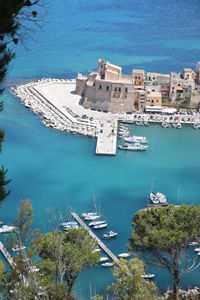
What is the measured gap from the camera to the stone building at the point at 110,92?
95.3ft

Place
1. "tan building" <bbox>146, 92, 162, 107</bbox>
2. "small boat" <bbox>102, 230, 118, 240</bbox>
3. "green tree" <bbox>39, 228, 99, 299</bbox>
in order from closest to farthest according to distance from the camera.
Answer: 1. "green tree" <bbox>39, 228, 99, 299</bbox>
2. "small boat" <bbox>102, 230, 118, 240</bbox>
3. "tan building" <bbox>146, 92, 162, 107</bbox>

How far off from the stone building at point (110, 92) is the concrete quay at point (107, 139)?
1.75 metres

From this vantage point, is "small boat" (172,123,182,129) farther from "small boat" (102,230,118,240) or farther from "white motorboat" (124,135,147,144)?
"small boat" (102,230,118,240)

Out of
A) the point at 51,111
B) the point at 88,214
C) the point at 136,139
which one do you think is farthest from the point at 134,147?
the point at 88,214

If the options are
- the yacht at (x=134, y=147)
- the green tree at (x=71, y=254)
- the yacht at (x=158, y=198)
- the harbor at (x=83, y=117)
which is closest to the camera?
the green tree at (x=71, y=254)

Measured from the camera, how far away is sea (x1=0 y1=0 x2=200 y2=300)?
738 inches

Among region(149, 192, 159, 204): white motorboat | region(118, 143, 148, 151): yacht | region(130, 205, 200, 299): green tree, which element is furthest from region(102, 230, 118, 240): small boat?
region(118, 143, 148, 151): yacht

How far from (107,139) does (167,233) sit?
13083 millimetres

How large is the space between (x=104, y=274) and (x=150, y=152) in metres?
10.2

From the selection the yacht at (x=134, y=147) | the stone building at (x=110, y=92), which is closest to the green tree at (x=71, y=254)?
the yacht at (x=134, y=147)

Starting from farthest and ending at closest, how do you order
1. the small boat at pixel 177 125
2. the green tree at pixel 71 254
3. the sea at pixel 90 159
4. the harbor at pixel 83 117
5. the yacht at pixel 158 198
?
the small boat at pixel 177 125
the harbor at pixel 83 117
the yacht at pixel 158 198
the sea at pixel 90 159
the green tree at pixel 71 254

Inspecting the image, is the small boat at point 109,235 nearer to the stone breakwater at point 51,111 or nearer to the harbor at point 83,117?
the harbor at point 83,117

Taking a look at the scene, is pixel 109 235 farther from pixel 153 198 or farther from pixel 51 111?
pixel 51 111

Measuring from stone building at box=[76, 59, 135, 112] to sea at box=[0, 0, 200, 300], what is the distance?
85.7 inches
